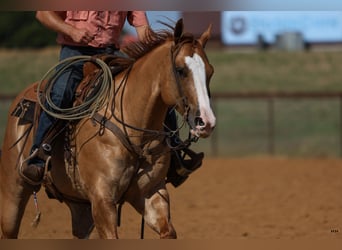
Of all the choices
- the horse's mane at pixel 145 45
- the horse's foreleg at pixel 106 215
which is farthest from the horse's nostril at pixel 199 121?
the horse's foreleg at pixel 106 215

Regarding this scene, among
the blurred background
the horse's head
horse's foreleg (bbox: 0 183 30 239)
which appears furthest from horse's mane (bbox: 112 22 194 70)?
the blurred background

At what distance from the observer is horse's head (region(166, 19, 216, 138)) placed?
5.22 metres

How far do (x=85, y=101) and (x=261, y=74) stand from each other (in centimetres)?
2505

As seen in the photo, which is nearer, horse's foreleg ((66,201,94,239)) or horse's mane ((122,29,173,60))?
horse's mane ((122,29,173,60))

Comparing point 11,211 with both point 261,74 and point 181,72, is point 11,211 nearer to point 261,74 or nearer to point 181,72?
point 181,72

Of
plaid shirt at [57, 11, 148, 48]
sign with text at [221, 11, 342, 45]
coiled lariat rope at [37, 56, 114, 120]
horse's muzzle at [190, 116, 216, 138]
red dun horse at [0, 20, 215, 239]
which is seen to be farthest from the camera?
sign with text at [221, 11, 342, 45]

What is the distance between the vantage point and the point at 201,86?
5.33 meters

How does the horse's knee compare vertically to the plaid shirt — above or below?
below

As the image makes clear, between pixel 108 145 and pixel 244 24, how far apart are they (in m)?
29.2

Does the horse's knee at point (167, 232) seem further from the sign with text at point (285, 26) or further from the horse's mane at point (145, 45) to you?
the sign with text at point (285, 26)

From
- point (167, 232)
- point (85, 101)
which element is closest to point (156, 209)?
point (167, 232)

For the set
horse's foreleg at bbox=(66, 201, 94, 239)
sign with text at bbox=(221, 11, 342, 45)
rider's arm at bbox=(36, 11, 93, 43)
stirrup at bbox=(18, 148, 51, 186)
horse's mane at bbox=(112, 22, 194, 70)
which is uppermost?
sign with text at bbox=(221, 11, 342, 45)

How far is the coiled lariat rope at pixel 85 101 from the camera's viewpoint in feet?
20.2

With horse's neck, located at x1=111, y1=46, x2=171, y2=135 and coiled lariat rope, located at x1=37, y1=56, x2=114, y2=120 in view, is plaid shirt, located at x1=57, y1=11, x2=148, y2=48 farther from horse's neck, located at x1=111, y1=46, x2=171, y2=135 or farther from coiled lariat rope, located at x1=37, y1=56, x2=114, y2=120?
horse's neck, located at x1=111, y1=46, x2=171, y2=135
